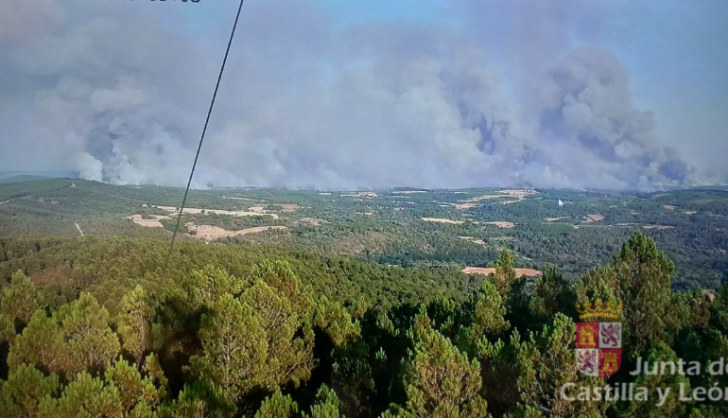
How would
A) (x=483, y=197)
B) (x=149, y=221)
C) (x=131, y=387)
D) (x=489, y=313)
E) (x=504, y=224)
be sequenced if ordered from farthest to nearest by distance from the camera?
1. (x=483, y=197)
2. (x=504, y=224)
3. (x=149, y=221)
4. (x=489, y=313)
5. (x=131, y=387)

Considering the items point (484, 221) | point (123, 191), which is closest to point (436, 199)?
point (484, 221)

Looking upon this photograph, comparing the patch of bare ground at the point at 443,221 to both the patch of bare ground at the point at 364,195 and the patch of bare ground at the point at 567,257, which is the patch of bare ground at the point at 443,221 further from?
the patch of bare ground at the point at 567,257

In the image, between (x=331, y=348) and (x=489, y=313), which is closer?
(x=489, y=313)

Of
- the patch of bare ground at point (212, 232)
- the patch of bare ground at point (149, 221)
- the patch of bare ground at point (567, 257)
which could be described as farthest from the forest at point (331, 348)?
the patch of bare ground at point (212, 232)

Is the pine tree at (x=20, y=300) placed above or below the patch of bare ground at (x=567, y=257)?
below

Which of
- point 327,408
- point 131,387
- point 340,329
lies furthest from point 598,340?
point 131,387

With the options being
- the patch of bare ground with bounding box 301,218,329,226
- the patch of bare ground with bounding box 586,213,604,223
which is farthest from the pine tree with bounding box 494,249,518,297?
the patch of bare ground with bounding box 301,218,329,226

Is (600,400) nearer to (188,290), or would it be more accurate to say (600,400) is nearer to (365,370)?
(365,370)

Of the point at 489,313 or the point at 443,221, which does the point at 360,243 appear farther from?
the point at 489,313
